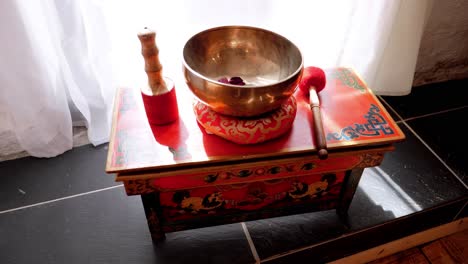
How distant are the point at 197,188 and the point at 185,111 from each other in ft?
0.61

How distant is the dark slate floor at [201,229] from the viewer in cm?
90

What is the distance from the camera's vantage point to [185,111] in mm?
827

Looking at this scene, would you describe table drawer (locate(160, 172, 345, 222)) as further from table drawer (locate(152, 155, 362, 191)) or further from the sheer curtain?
the sheer curtain

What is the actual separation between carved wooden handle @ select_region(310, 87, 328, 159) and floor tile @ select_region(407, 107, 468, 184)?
0.68m

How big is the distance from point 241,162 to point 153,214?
255mm

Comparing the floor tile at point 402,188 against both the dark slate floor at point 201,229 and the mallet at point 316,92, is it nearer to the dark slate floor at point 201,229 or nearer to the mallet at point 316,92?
the dark slate floor at point 201,229

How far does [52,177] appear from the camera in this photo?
1.07 metres

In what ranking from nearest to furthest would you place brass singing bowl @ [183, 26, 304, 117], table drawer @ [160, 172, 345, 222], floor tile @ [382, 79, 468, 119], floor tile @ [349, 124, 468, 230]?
brass singing bowl @ [183, 26, 304, 117]
table drawer @ [160, 172, 345, 222]
floor tile @ [349, 124, 468, 230]
floor tile @ [382, 79, 468, 119]

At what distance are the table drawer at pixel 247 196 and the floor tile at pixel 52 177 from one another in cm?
36

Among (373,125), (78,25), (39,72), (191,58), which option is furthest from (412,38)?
(39,72)

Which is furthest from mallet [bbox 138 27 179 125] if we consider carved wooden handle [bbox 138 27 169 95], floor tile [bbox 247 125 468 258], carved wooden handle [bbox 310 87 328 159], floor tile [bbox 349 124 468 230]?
floor tile [bbox 349 124 468 230]

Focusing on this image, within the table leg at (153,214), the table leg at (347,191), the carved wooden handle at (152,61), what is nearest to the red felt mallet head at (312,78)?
the table leg at (347,191)

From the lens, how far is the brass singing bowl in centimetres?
67

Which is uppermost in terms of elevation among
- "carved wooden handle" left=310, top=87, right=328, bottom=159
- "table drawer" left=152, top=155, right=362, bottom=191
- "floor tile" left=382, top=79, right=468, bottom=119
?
"carved wooden handle" left=310, top=87, right=328, bottom=159
